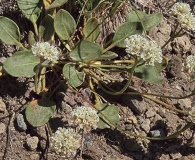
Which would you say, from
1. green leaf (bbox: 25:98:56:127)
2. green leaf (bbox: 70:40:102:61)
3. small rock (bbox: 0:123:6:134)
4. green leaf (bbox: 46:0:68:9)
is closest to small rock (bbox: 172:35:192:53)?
green leaf (bbox: 70:40:102:61)

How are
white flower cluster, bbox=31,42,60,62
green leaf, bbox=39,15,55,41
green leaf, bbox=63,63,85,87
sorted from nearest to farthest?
white flower cluster, bbox=31,42,60,62
green leaf, bbox=63,63,85,87
green leaf, bbox=39,15,55,41

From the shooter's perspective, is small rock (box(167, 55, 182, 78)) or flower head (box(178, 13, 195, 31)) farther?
small rock (box(167, 55, 182, 78))

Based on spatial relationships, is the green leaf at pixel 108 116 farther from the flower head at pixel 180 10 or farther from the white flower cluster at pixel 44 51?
the flower head at pixel 180 10

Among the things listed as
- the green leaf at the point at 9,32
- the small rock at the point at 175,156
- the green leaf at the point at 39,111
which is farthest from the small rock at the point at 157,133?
the green leaf at the point at 9,32

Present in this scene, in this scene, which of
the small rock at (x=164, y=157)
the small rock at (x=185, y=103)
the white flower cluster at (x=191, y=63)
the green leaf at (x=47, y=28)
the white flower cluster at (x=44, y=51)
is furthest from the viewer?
the small rock at (x=185, y=103)

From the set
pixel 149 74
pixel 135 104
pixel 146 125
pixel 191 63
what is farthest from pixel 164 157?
pixel 191 63

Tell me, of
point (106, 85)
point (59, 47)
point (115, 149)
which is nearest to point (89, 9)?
point (59, 47)

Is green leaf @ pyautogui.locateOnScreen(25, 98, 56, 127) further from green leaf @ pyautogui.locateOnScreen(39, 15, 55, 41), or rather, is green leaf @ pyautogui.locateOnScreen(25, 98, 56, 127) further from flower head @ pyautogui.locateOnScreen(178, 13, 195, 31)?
flower head @ pyautogui.locateOnScreen(178, 13, 195, 31)
